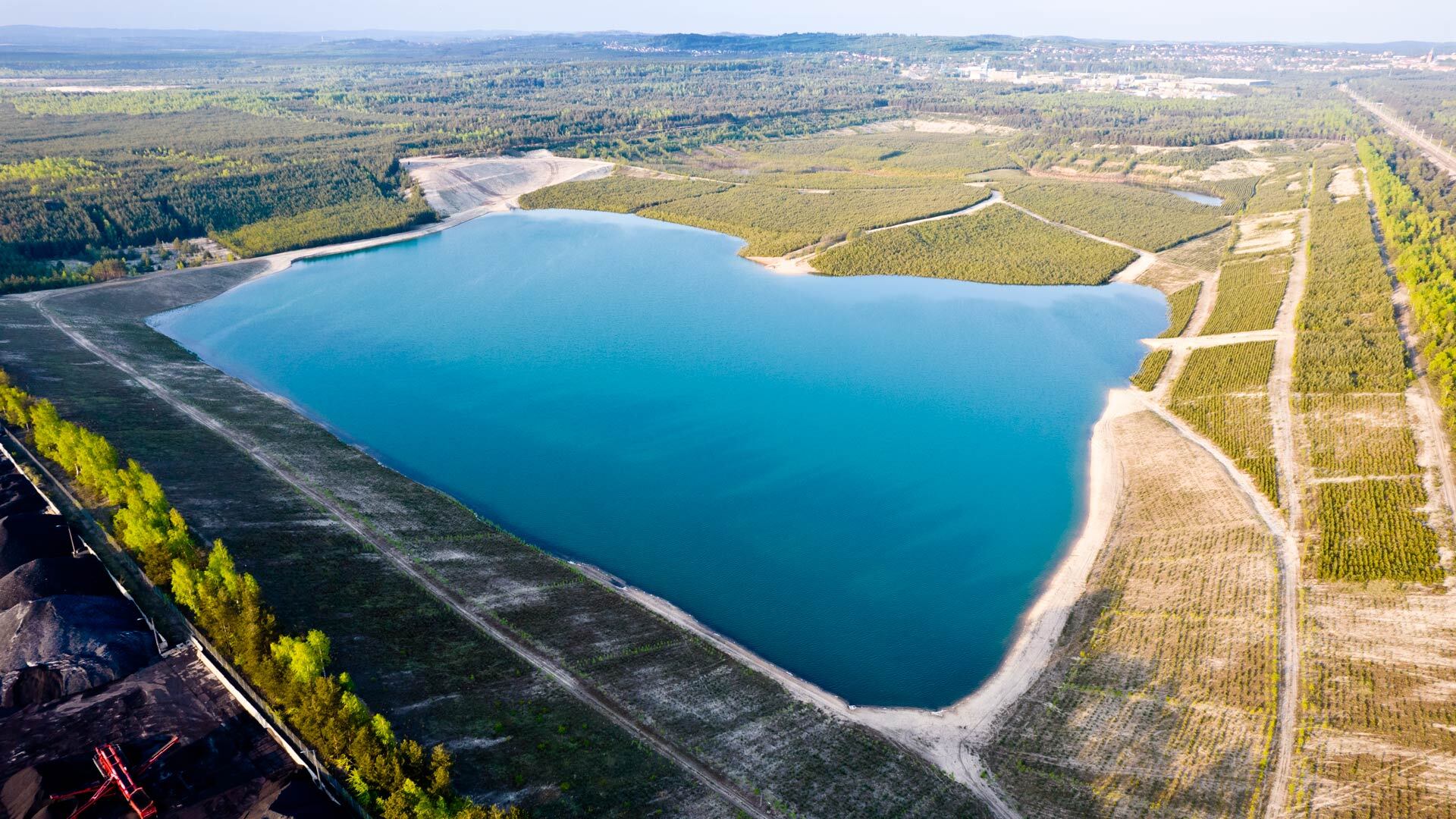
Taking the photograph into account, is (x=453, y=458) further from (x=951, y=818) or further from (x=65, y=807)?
(x=951, y=818)

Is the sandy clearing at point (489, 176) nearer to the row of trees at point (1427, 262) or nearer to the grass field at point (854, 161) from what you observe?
the grass field at point (854, 161)

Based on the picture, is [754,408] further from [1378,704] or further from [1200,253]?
[1200,253]

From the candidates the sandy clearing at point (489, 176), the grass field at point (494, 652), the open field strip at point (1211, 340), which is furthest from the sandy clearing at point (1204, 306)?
the sandy clearing at point (489, 176)

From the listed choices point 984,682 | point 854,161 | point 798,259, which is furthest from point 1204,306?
point 854,161

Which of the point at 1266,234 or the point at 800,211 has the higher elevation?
the point at 800,211

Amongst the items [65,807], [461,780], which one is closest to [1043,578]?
[461,780]

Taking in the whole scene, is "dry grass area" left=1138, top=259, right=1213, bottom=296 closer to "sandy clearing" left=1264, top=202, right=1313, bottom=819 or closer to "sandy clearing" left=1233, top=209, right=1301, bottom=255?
"sandy clearing" left=1233, top=209, right=1301, bottom=255

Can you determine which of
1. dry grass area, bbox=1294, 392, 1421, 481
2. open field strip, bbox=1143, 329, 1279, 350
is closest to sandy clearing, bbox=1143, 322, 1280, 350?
open field strip, bbox=1143, 329, 1279, 350
